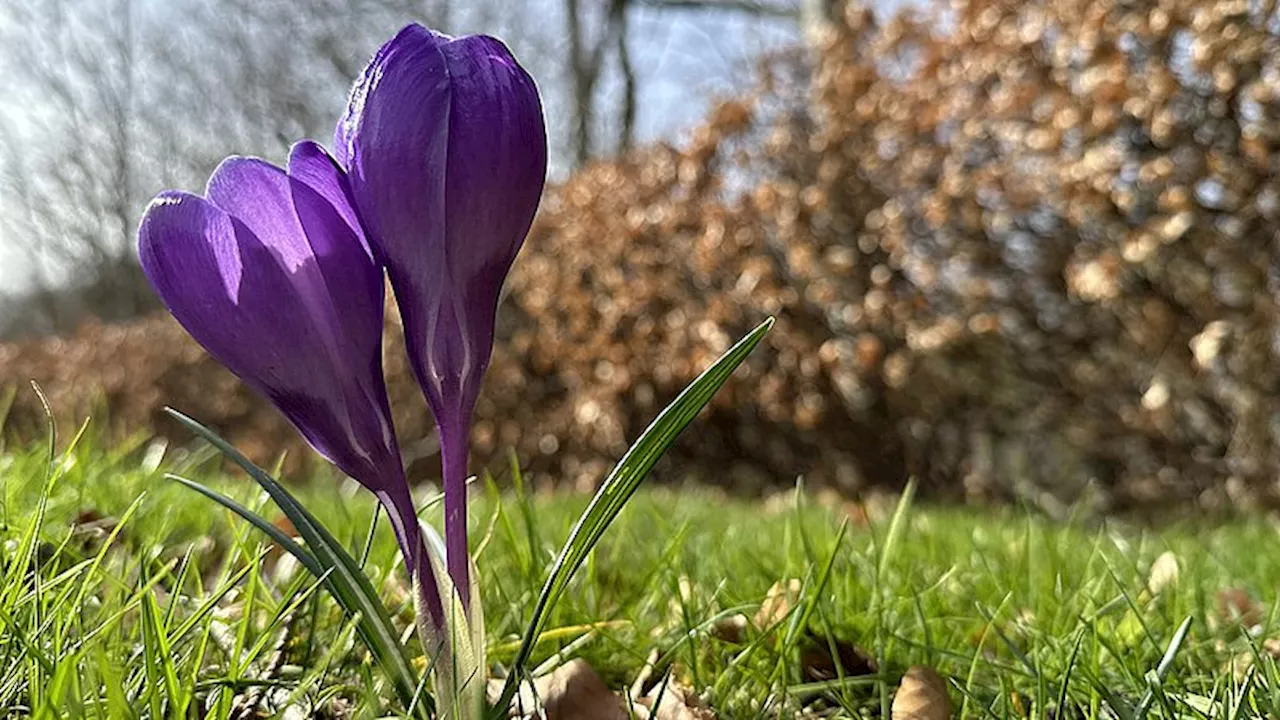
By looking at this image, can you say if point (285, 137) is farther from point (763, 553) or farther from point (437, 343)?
point (437, 343)

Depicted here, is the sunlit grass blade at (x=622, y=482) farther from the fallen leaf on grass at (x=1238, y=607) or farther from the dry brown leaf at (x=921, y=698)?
the fallen leaf on grass at (x=1238, y=607)

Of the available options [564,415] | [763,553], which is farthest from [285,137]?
[763,553]

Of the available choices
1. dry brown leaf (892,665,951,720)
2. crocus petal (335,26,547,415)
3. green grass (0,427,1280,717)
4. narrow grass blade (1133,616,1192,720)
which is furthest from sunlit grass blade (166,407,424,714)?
narrow grass blade (1133,616,1192,720)

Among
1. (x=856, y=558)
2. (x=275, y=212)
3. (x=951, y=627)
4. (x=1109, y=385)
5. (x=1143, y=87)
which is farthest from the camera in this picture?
(x=1109, y=385)

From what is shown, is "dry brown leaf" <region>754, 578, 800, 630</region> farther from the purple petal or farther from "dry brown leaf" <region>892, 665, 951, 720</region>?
the purple petal

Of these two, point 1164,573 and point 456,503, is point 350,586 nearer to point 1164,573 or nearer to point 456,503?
point 456,503

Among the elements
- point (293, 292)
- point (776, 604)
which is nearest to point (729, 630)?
point (776, 604)

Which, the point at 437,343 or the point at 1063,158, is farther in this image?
the point at 1063,158

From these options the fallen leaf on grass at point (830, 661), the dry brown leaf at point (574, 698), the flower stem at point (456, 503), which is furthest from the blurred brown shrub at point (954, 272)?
the flower stem at point (456, 503)
